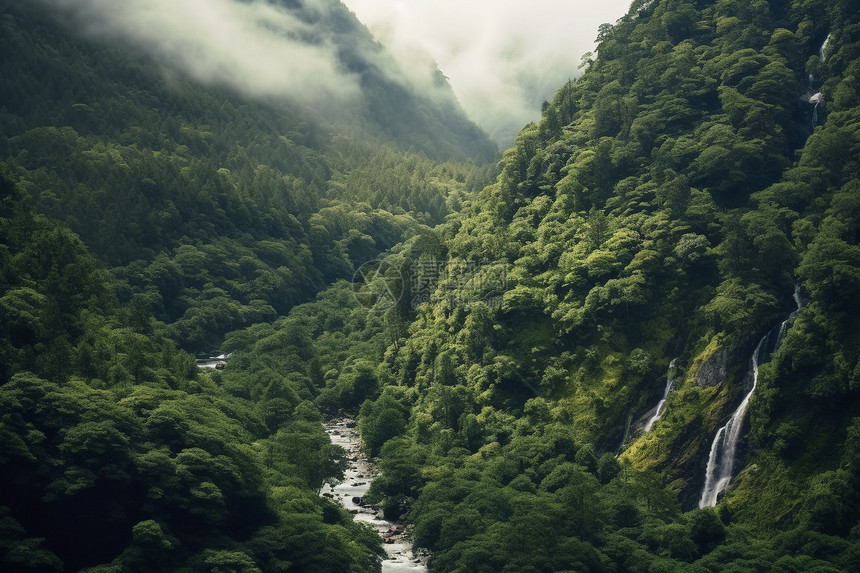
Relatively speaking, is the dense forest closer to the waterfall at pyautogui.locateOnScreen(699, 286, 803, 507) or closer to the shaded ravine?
the waterfall at pyautogui.locateOnScreen(699, 286, 803, 507)

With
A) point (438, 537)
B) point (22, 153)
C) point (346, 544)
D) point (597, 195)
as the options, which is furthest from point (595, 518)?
point (22, 153)

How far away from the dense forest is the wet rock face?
226 millimetres

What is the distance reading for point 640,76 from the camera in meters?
131

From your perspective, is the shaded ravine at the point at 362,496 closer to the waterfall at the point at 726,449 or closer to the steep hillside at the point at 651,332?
the steep hillside at the point at 651,332

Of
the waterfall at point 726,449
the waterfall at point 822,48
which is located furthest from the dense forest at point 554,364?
the waterfall at point 822,48

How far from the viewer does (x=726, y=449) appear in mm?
81125

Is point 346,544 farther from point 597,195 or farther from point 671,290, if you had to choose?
point 597,195

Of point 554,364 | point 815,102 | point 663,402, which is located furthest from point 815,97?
point 663,402

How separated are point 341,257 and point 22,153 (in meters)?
66.0

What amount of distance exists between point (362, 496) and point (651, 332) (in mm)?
34473

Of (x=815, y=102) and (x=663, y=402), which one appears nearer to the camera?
(x=663, y=402)

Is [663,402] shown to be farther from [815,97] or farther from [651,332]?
[815,97]

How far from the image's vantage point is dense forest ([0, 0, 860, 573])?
6875 centimetres

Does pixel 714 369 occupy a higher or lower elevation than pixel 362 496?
higher
